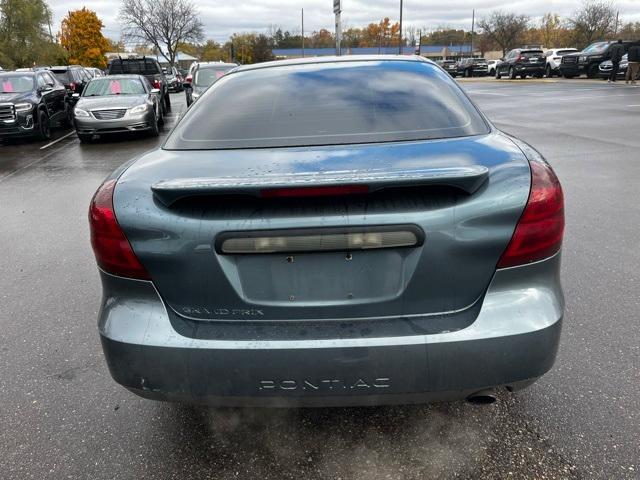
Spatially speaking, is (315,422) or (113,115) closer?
(315,422)

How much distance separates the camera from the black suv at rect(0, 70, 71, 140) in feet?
42.7

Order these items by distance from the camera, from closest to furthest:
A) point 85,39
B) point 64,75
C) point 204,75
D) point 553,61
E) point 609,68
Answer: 1. point 204,75
2. point 64,75
3. point 609,68
4. point 553,61
5. point 85,39

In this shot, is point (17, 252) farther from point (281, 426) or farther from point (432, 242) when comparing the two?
point (432, 242)

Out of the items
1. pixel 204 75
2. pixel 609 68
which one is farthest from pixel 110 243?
pixel 609 68

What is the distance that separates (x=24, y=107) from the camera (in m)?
13.2

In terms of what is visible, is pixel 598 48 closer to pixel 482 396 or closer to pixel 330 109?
pixel 330 109

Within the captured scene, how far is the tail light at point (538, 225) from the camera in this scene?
203 cm

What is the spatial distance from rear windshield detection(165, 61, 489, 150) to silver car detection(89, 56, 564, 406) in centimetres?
37

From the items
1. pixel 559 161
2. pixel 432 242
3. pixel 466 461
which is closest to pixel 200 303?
pixel 432 242

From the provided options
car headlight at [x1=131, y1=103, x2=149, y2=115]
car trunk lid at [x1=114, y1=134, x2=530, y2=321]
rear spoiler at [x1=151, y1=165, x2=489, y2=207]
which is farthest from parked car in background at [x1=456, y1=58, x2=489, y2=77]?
rear spoiler at [x1=151, y1=165, x2=489, y2=207]

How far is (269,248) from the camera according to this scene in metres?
1.98

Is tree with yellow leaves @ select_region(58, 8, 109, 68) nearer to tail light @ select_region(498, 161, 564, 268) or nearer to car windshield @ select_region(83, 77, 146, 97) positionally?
car windshield @ select_region(83, 77, 146, 97)

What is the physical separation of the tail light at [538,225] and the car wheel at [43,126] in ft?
47.3

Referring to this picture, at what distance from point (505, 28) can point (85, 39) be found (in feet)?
188
